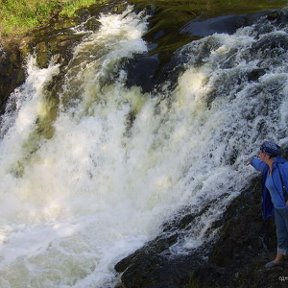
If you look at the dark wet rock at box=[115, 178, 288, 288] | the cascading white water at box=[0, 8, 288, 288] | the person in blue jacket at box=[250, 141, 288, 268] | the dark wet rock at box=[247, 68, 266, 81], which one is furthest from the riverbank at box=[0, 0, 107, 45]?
the person in blue jacket at box=[250, 141, 288, 268]

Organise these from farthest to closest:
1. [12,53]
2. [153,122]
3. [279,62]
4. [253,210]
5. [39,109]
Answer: [12,53] < [39,109] < [153,122] < [279,62] < [253,210]

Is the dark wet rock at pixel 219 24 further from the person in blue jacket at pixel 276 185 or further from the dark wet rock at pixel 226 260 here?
the person in blue jacket at pixel 276 185

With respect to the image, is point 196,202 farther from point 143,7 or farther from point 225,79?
point 143,7

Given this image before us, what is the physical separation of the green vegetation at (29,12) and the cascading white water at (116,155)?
247 cm

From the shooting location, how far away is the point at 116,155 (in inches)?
407

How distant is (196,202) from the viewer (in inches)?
319

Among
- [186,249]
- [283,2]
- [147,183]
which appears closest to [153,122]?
[147,183]

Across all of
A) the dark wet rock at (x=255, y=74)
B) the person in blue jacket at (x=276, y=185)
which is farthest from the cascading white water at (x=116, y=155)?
the person in blue jacket at (x=276, y=185)

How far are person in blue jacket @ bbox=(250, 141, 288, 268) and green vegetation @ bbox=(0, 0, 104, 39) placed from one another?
1037cm

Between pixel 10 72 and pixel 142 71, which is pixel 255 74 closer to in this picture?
pixel 142 71

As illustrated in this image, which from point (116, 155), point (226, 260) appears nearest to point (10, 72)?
point (116, 155)

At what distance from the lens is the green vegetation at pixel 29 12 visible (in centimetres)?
1456

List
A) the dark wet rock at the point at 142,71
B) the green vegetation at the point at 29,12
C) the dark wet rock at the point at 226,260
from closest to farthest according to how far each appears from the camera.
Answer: the dark wet rock at the point at 226,260, the dark wet rock at the point at 142,71, the green vegetation at the point at 29,12

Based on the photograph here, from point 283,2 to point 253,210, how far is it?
22.8ft
